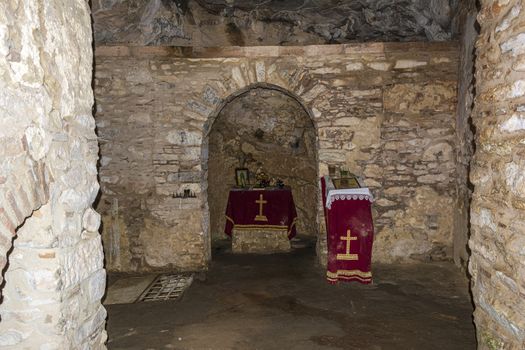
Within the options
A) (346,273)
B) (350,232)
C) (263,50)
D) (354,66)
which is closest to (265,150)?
(263,50)

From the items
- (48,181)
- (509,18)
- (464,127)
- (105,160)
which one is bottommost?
(48,181)

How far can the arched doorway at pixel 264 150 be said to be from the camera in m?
7.50

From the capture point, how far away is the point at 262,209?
258 inches

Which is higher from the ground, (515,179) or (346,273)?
(515,179)

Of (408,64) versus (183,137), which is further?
(183,137)

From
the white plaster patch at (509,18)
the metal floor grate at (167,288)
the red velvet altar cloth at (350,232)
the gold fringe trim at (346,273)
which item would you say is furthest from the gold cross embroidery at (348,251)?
the white plaster patch at (509,18)

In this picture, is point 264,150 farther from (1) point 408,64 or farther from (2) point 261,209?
(1) point 408,64

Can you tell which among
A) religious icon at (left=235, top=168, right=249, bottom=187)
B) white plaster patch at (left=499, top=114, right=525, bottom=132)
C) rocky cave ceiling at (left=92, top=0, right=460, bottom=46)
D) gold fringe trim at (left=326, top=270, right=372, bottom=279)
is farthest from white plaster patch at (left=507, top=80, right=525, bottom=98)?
religious icon at (left=235, top=168, right=249, bottom=187)

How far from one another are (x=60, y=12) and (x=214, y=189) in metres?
5.93

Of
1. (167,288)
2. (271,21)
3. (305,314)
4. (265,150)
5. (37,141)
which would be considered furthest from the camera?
(265,150)

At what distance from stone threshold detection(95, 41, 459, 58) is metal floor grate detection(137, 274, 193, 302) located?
303 cm

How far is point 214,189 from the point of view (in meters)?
8.01

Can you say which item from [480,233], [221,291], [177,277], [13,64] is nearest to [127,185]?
[177,277]

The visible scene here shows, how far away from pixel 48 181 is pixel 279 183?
198 inches
